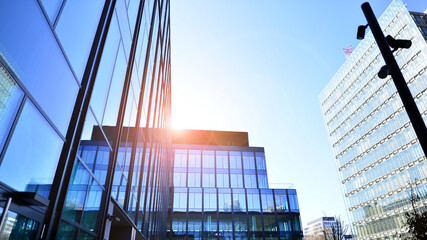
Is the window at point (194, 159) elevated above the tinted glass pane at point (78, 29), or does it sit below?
above

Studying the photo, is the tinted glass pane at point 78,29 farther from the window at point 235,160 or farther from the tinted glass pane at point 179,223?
the window at point 235,160

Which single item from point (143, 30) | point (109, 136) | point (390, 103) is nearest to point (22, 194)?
point (109, 136)

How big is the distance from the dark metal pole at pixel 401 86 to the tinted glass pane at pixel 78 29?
617cm

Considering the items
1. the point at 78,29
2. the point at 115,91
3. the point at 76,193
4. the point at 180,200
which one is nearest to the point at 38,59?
the point at 78,29

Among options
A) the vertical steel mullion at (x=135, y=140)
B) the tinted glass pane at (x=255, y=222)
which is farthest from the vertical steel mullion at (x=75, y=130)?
the tinted glass pane at (x=255, y=222)

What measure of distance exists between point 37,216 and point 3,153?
1413 millimetres

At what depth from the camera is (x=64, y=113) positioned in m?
5.51

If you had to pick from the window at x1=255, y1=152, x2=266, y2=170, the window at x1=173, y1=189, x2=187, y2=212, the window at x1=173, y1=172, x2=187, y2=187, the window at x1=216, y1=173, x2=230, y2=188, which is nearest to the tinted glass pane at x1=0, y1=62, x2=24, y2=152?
the window at x1=173, y1=189, x2=187, y2=212

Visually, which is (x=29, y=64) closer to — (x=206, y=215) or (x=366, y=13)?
(x=366, y=13)

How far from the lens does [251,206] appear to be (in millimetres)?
45375

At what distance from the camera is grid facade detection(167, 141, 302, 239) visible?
43.2m

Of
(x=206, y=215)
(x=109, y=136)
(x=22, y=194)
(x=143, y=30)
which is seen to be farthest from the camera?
(x=206, y=215)

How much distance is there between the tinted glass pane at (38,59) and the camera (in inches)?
147

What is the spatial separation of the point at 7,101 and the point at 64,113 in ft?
5.80
